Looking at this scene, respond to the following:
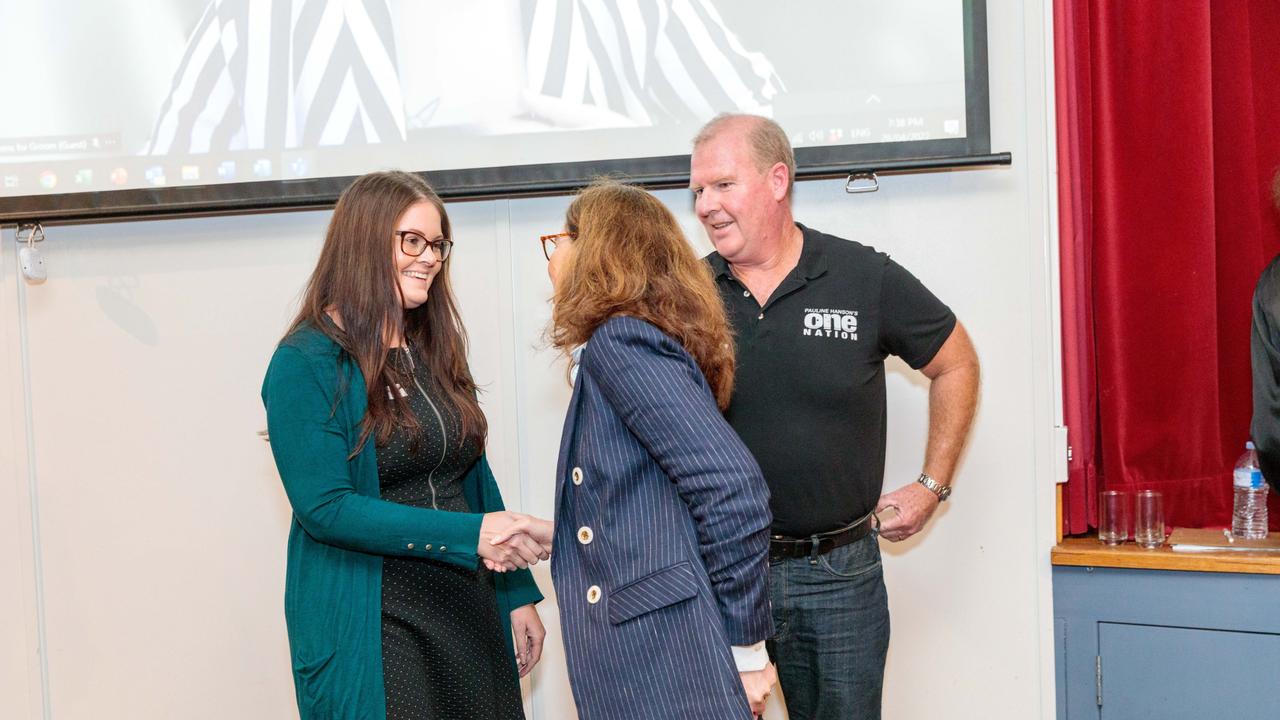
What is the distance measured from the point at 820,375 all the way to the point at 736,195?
0.38 meters

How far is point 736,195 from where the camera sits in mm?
1920

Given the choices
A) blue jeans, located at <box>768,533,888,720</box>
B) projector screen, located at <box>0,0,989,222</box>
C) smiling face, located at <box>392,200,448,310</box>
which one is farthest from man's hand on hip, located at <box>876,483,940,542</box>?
smiling face, located at <box>392,200,448,310</box>

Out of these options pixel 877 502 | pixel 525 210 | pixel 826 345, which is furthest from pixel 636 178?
pixel 877 502

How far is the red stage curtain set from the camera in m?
2.28

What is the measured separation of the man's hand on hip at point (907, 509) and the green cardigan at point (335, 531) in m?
0.84

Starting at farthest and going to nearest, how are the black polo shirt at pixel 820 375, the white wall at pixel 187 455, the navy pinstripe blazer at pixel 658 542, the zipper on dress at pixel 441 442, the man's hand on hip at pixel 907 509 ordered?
the white wall at pixel 187 455 < the man's hand on hip at pixel 907 509 < the black polo shirt at pixel 820 375 < the zipper on dress at pixel 441 442 < the navy pinstripe blazer at pixel 658 542

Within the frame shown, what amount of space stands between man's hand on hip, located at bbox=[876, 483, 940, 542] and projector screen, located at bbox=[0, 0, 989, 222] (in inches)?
29.8

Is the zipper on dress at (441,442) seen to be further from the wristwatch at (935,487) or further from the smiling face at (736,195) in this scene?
the wristwatch at (935,487)

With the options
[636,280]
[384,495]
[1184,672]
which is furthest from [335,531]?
[1184,672]

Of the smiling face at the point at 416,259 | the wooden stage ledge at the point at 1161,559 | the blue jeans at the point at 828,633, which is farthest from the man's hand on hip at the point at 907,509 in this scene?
the smiling face at the point at 416,259

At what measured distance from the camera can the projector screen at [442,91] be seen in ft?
7.48

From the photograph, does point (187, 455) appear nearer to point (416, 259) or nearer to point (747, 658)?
point (416, 259)

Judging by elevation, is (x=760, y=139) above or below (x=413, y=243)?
above

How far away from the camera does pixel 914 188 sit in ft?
7.63
